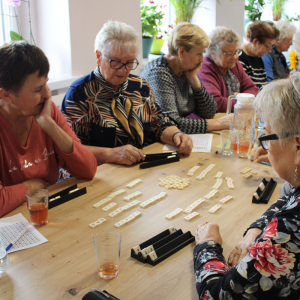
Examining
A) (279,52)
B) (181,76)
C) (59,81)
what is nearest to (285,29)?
(279,52)

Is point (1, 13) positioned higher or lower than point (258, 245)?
higher

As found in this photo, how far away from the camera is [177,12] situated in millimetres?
4645

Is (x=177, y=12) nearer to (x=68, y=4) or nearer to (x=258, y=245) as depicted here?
(x=68, y=4)

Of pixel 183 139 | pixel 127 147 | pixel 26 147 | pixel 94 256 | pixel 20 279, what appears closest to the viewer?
pixel 20 279

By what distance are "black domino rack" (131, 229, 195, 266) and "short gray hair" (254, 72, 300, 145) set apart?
0.52 meters

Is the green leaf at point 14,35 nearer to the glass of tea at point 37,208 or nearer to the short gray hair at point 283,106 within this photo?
the glass of tea at point 37,208

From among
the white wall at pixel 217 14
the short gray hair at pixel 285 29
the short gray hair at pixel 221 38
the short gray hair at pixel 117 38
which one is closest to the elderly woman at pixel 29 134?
the short gray hair at pixel 117 38

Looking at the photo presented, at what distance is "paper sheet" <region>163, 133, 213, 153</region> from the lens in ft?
7.77

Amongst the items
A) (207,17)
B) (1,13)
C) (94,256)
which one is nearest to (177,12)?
(207,17)

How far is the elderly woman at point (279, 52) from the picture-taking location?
5160mm

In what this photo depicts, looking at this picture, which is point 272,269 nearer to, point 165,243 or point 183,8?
point 165,243

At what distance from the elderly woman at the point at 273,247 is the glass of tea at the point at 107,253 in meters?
0.27

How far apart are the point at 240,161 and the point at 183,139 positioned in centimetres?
40

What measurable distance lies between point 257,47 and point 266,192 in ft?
10.9
